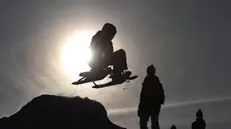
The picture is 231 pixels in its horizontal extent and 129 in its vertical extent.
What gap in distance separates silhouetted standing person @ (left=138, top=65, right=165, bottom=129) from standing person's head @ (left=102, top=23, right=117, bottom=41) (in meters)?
2.59

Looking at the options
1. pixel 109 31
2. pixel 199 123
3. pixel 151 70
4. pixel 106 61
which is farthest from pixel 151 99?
pixel 106 61

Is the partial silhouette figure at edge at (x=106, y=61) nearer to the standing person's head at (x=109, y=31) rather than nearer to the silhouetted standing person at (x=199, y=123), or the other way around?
the standing person's head at (x=109, y=31)

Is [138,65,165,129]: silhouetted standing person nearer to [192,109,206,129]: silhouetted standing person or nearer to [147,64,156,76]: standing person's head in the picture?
Answer: [147,64,156,76]: standing person's head

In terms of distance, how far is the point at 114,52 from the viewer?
25969 mm

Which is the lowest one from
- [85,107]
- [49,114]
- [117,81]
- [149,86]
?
[149,86]

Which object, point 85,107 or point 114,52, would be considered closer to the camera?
point 114,52

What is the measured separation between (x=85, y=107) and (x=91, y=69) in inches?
2423

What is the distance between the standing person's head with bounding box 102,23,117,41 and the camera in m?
24.0

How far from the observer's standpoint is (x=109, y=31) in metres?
24.3

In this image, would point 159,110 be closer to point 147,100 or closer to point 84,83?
point 147,100

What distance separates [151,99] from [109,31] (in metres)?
3.64

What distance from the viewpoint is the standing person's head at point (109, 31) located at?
Result: 24.0 metres

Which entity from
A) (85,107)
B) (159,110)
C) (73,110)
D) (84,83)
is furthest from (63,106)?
(159,110)

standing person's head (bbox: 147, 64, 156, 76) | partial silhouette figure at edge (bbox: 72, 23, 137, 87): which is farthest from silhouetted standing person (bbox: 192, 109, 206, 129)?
partial silhouette figure at edge (bbox: 72, 23, 137, 87)
